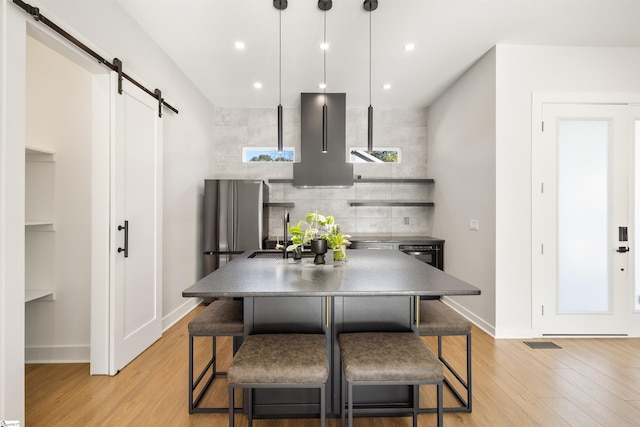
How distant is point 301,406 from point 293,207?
11.1 feet

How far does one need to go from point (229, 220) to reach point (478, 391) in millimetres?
3271

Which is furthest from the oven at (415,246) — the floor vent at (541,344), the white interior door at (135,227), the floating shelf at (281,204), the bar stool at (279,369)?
the bar stool at (279,369)

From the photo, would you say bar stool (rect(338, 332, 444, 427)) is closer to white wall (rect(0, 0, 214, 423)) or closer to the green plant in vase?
the green plant in vase

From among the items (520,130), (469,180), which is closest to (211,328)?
(469,180)

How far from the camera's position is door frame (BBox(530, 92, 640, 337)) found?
3.15 m

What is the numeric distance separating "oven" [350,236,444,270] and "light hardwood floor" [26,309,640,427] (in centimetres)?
162

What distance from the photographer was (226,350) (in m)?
2.85

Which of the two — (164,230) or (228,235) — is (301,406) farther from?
(228,235)

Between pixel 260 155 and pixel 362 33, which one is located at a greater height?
pixel 362 33

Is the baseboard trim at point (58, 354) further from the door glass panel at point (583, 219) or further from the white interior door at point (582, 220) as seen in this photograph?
the door glass panel at point (583, 219)

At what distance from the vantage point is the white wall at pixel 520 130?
10.3 ft

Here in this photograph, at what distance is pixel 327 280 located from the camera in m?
1.79

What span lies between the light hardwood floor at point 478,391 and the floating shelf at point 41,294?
0.53 meters

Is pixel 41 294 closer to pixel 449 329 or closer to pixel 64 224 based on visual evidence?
pixel 64 224
